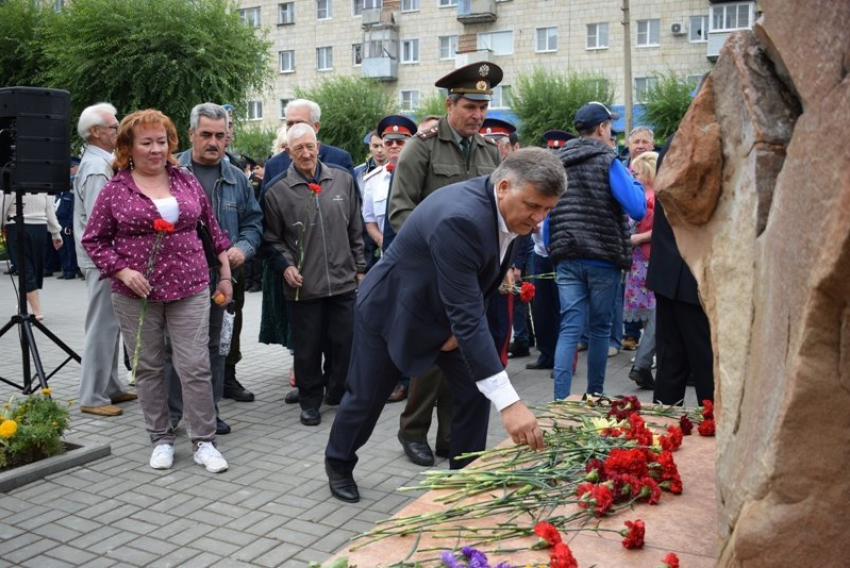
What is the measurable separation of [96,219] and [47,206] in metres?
6.37

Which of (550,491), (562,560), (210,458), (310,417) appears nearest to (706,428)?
(550,491)

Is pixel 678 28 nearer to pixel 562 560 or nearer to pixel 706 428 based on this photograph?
pixel 706 428

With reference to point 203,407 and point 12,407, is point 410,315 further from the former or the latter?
point 12,407

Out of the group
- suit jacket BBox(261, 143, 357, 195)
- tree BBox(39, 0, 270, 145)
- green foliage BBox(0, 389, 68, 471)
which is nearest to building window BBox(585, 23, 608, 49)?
tree BBox(39, 0, 270, 145)

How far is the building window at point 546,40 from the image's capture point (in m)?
36.6

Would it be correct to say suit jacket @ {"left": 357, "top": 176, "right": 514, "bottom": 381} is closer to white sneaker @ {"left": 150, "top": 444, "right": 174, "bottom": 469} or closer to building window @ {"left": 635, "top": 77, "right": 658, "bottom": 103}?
white sneaker @ {"left": 150, "top": 444, "right": 174, "bottom": 469}

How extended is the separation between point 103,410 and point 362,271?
2119 mm

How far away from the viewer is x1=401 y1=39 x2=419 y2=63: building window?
40.3 metres

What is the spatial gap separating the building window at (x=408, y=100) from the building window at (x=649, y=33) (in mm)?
10696

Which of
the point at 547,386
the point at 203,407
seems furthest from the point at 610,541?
the point at 547,386

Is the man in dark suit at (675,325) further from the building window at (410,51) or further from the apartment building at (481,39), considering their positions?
the building window at (410,51)

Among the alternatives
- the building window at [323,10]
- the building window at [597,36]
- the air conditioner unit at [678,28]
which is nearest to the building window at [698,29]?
the air conditioner unit at [678,28]

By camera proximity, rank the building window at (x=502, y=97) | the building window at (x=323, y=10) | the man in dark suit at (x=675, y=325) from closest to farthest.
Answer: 1. the man in dark suit at (x=675, y=325)
2. the building window at (x=502, y=97)
3. the building window at (x=323, y=10)

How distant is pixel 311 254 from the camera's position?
6066 millimetres
